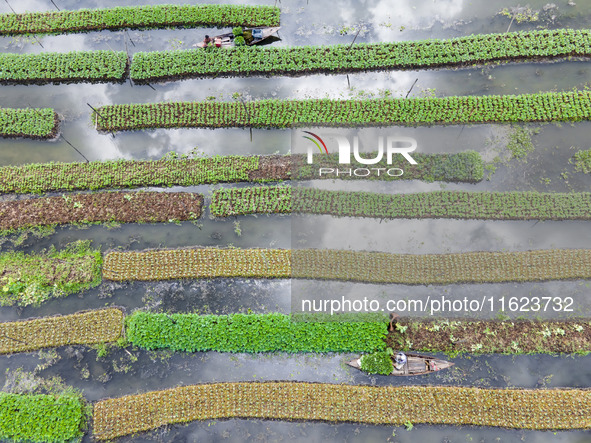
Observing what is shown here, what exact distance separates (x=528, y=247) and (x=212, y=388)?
40.4 ft

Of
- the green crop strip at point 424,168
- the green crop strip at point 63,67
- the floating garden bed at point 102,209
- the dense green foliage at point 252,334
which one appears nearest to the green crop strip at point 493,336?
the dense green foliage at point 252,334

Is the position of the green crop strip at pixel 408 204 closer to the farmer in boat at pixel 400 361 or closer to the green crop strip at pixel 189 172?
the green crop strip at pixel 189 172

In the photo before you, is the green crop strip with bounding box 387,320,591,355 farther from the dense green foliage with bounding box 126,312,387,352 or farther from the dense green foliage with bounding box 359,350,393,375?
the dense green foliage with bounding box 126,312,387,352

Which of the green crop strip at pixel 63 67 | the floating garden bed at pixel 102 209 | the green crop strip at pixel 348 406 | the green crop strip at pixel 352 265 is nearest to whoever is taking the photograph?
the green crop strip at pixel 348 406

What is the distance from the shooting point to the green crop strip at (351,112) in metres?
16.2

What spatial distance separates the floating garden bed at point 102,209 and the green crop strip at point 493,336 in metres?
8.98

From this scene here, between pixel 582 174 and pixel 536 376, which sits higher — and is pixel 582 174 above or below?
above

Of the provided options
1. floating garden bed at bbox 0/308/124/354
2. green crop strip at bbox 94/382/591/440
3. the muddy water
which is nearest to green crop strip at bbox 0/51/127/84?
the muddy water

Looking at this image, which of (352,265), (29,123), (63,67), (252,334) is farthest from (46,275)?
(352,265)

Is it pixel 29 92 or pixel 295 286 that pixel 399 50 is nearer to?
pixel 295 286

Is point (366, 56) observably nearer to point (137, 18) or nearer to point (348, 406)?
point (137, 18)

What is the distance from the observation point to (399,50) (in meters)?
17.1

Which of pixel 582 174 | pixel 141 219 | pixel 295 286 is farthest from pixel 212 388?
pixel 582 174

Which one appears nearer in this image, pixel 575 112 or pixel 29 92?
pixel 575 112
